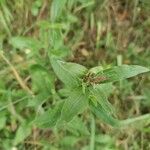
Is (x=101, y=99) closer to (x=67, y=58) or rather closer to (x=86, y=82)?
(x=86, y=82)

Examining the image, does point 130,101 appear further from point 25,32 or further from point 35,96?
point 25,32

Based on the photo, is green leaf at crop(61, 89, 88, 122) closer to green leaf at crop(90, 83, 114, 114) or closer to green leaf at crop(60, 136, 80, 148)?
green leaf at crop(90, 83, 114, 114)

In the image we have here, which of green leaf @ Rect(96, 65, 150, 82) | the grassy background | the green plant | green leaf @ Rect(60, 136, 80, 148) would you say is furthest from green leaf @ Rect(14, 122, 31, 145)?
green leaf @ Rect(96, 65, 150, 82)

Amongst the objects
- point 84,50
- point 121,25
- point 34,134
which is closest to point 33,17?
point 84,50

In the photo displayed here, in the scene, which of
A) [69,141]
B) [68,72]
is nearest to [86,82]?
[68,72]

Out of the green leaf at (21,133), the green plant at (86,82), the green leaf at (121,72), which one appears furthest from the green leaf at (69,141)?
the green leaf at (121,72)

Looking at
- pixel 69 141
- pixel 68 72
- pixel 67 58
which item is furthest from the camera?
pixel 67 58
